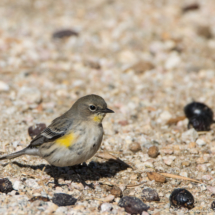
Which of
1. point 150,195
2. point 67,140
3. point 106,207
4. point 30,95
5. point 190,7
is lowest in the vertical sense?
point 106,207

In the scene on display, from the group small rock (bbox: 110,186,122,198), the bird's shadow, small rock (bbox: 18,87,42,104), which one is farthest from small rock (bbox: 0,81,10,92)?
small rock (bbox: 110,186,122,198)

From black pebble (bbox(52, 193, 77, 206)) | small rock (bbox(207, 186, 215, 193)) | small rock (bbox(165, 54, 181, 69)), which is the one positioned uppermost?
small rock (bbox(165, 54, 181, 69))

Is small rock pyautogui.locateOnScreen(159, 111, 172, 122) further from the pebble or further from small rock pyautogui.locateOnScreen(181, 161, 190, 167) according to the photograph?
small rock pyautogui.locateOnScreen(181, 161, 190, 167)

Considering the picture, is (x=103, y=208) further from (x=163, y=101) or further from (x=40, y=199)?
(x=163, y=101)

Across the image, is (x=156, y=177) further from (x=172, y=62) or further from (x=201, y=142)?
(x=172, y=62)

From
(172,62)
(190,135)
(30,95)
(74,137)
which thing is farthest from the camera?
(172,62)

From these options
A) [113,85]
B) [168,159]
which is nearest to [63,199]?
[168,159]

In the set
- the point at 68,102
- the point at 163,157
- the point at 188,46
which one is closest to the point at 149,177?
the point at 163,157
